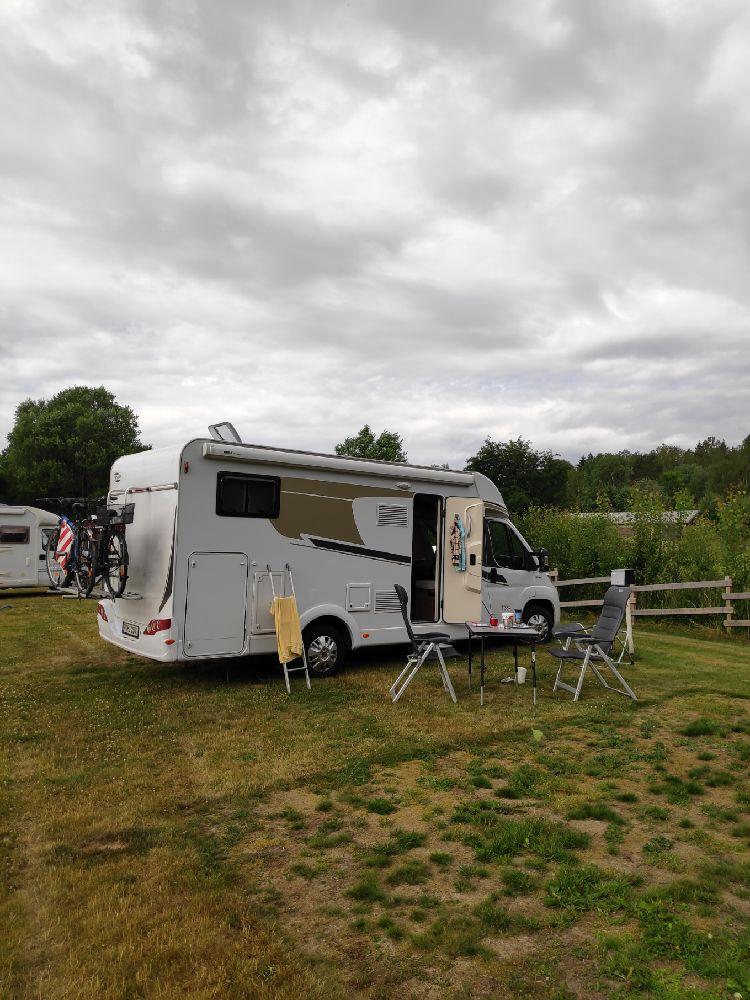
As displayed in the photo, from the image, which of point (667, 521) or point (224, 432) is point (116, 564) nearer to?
point (224, 432)

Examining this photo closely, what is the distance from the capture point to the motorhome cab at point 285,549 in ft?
23.7

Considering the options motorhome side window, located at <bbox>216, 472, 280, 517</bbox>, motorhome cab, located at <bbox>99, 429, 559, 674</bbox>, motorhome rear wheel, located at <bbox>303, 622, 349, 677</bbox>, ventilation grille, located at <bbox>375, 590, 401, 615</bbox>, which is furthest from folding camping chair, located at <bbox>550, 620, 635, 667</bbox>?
motorhome side window, located at <bbox>216, 472, 280, 517</bbox>

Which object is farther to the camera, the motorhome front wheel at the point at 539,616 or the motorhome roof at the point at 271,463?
the motorhome front wheel at the point at 539,616

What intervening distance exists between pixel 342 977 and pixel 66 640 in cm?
920

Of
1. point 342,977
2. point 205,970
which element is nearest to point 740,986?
point 342,977

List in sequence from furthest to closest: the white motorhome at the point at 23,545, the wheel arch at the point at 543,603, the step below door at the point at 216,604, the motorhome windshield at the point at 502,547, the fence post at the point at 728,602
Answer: the white motorhome at the point at 23,545 → the fence post at the point at 728,602 → the wheel arch at the point at 543,603 → the motorhome windshield at the point at 502,547 → the step below door at the point at 216,604

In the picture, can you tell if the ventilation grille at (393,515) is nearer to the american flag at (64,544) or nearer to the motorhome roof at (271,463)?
the motorhome roof at (271,463)

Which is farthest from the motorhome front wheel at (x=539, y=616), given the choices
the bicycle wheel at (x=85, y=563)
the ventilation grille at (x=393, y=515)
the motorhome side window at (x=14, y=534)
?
the motorhome side window at (x=14, y=534)

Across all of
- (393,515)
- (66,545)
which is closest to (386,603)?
(393,515)

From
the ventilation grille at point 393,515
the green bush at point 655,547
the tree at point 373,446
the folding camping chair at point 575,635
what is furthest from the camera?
the tree at point 373,446

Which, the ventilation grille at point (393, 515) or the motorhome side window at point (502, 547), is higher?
the ventilation grille at point (393, 515)

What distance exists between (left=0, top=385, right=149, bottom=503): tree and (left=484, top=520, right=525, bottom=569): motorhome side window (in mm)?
31048

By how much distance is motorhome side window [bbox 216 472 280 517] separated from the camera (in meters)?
7.46

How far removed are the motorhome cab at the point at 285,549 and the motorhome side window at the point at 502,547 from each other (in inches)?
3.8
